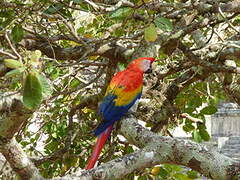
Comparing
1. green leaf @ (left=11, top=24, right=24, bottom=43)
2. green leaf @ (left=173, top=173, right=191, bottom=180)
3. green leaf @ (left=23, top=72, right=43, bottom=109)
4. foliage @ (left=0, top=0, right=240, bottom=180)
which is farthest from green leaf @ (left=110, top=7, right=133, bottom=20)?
green leaf @ (left=173, top=173, right=191, bottom=180)

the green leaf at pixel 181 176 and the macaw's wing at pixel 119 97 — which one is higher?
the macaw's wing at pixel 119 97

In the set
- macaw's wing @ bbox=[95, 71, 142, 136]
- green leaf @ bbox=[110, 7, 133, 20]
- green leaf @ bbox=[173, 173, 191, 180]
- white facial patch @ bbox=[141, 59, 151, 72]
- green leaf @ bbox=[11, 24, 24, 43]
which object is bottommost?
green leaf @ bbox=[173, 173, 191, 180]

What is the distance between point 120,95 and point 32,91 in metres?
1.49

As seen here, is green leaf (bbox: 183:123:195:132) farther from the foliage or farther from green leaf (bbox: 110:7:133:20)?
green leaf (bbox: 110:7:133:20)

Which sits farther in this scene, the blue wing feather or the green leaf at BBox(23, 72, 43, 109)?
the blue wing feather

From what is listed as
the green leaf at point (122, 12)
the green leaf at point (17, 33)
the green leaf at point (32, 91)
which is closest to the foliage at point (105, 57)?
the green leaf at point (17, 33)

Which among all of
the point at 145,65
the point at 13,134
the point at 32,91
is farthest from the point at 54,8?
the point at 32,91

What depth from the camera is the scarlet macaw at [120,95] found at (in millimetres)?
2594

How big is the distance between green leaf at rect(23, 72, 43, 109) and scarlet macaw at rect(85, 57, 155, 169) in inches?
46.8

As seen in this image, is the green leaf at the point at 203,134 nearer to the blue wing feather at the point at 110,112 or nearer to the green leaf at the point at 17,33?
the blue wing feather at the point at 110,112

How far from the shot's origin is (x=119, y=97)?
2781 mm

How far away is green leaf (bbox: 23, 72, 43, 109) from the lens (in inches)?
50.9

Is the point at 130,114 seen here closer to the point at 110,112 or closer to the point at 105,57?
the point at 110,112

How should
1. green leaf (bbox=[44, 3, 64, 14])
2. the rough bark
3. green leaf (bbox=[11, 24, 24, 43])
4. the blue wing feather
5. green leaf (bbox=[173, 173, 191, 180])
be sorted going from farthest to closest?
1. green leaf (bbox=[173, 173, 191, 180])
2. the blue wing feather
3. green leaf (bbox=[44, 3, 64, 14])
4. green leaf (bbox=[11, 24, 24, 43])
5. the rough bark
